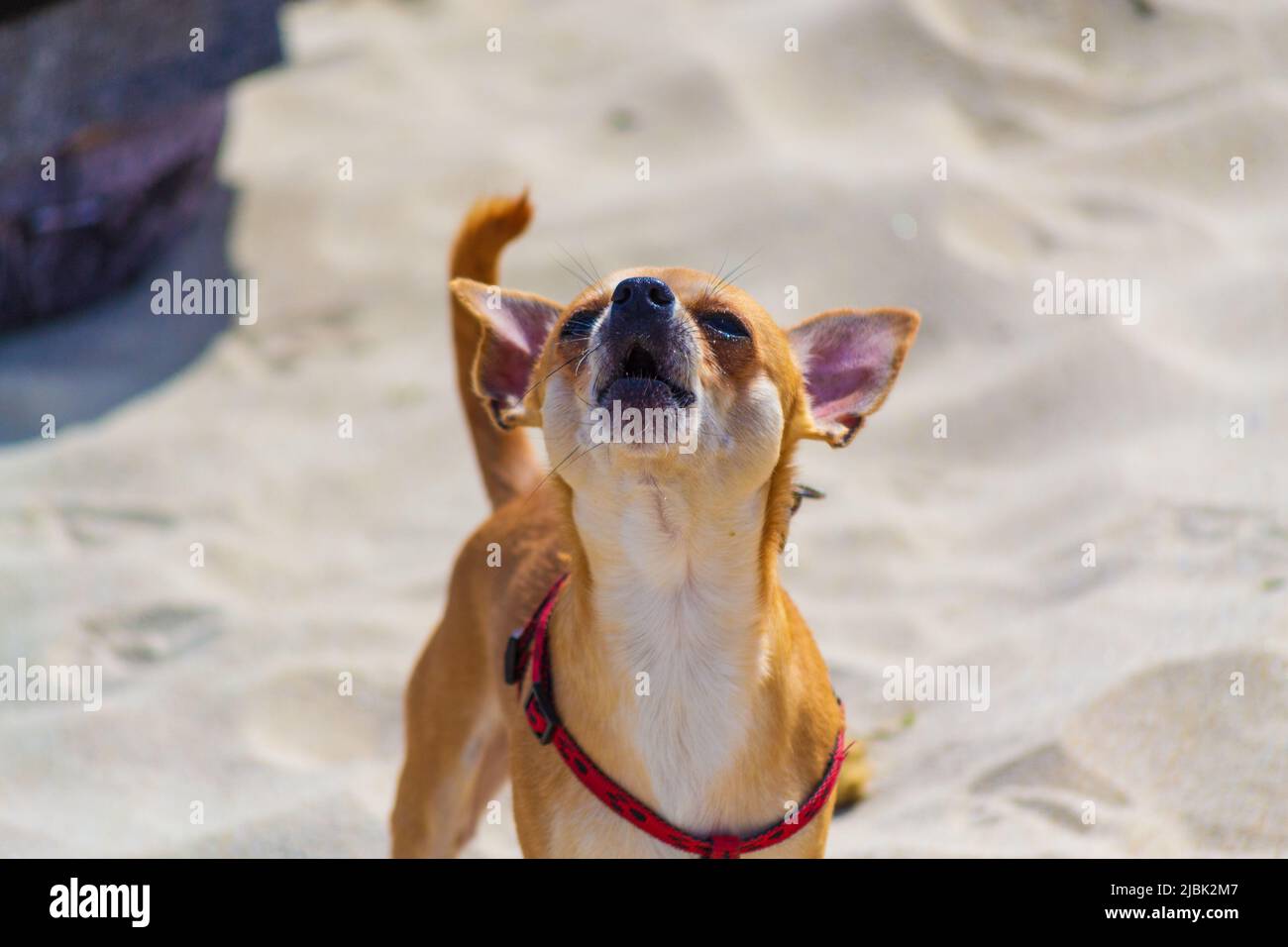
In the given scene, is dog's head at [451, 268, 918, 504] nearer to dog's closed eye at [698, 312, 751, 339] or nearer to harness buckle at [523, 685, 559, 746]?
dog's closed eye at [698, 312, 751, 339]

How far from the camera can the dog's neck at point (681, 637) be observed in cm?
291

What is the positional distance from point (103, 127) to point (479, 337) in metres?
3.53

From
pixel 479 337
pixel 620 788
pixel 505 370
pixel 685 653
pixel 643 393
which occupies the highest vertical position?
pixel 643 393

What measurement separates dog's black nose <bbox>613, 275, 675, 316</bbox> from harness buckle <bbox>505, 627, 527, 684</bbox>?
81cm

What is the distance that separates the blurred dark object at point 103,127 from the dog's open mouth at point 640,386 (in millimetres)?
4717

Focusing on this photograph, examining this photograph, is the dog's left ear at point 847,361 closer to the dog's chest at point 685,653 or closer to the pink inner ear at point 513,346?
the dog's chest at point 685,653

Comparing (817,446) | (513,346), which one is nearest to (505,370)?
(513,346)

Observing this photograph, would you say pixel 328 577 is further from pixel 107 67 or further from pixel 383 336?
pixel 107 67

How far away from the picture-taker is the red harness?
287 centimetres

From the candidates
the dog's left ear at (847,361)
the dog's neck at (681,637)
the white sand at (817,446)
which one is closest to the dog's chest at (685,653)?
the dog's neck at (681,637)

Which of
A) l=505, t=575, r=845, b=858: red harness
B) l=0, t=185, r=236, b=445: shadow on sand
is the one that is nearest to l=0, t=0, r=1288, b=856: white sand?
l=0, t=185, r=236, b=445: shadow on sand

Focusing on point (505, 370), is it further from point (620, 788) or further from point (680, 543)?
point (620, 788)

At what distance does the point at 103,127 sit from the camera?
673 centimetres

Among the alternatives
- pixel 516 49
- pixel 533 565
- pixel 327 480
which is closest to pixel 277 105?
pixel 516 49
